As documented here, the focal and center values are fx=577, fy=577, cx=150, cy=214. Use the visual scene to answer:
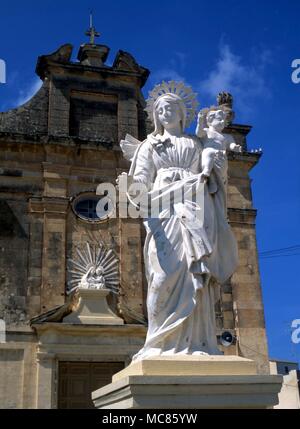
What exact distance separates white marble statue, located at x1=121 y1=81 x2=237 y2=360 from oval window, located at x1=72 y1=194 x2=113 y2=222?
9.05 meters

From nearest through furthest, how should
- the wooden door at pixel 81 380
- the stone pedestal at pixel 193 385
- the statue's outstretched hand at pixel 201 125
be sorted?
the stone pedestal at pixel 193 385
the statue's outstretched hand at pixel 201 125
the wooden door at pixel 81 380

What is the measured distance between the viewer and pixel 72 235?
43.5ft

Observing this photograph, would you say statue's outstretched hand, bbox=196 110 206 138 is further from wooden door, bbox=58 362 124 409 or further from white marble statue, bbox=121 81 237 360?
wooden door, bbox=58 362 124 409

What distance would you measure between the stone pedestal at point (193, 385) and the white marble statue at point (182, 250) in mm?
204

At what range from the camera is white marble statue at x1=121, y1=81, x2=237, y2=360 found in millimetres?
3838

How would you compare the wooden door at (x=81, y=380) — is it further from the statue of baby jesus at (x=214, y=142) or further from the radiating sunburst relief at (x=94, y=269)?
the statue of baby jesus at (x=214, y=142)

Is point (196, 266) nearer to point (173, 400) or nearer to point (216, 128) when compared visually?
point (173, 400)

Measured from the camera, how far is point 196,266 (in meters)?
3.94

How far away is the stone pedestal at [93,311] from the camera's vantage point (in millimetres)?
12273

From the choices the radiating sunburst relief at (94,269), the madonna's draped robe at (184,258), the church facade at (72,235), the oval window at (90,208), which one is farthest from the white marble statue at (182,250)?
the oval window at (90,208)

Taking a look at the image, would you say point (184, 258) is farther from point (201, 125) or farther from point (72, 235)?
point (72, 235)

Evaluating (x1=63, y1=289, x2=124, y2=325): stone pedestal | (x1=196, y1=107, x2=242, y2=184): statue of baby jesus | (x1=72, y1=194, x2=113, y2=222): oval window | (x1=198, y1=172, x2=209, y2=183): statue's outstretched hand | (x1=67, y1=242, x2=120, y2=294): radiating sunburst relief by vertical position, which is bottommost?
(x1=198, y1=172, x2=209, y2=183): statue's outstretched hand

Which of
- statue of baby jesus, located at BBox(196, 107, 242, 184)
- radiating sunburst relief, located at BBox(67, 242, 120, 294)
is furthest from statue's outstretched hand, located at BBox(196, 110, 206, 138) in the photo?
radiating sunburst relief, located at BBox(67, 242, 120, 294)

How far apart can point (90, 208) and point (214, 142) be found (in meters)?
9.44
